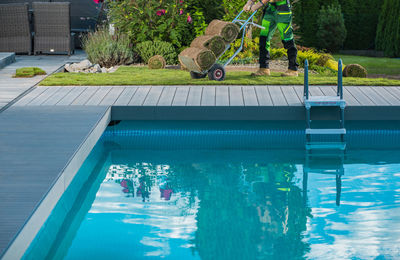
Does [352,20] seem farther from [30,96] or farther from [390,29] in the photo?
[30,96]

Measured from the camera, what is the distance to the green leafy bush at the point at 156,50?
11539 millimetres

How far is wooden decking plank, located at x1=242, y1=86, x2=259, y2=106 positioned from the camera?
7852 millimetres

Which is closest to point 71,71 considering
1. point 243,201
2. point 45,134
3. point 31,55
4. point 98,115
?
point 31,55

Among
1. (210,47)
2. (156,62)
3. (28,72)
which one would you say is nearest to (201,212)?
(210,47)

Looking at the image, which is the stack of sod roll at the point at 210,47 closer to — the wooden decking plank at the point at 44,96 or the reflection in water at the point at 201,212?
the wooden decking plank at the point at 44,96

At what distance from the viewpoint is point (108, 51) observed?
37.3ft

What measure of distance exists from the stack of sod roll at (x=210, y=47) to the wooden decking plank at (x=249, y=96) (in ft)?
2.28

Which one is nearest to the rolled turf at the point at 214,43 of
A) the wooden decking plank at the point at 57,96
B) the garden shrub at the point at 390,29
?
the wooden decking plank at the point at 57,96

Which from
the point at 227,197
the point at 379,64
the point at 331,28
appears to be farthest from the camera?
the point at 331,28

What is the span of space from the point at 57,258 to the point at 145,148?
10.2ft

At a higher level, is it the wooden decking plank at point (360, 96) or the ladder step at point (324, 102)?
the ladder step at point (324, 102)

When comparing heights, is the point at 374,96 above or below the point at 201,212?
above

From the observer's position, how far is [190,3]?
1242 centimetres

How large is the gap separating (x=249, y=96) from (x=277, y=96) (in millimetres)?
360
